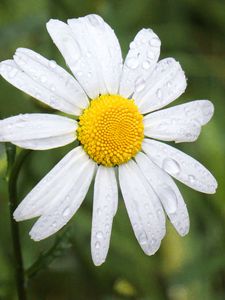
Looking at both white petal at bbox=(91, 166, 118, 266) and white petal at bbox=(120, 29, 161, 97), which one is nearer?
white petal at bbox=(91, 166, 118, 266)

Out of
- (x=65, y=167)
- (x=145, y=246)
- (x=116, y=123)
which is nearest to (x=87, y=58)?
(x=116, y=123)

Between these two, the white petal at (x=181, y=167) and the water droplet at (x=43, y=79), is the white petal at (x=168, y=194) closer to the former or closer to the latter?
the white petal at (x=181, y=167)

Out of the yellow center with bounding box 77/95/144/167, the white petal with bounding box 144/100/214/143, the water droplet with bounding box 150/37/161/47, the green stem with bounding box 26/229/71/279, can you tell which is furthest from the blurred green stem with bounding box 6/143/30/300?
the water droplet with bounding box 150/37/161/47

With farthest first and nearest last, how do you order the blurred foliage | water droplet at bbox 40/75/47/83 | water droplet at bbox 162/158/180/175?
the blurred foliage
water droplet at bbox 162/158/180/175
water droplet at bbox 40/75/47/83

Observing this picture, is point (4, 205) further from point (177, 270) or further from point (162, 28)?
point (162, 28)

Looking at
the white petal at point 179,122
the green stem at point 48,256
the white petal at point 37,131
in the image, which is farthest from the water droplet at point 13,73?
the green stem at point 48,256

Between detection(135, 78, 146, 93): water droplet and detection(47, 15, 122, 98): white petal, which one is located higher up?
detection(47, 15, 122, 98): white petal

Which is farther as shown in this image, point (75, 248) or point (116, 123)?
point (75, 248)

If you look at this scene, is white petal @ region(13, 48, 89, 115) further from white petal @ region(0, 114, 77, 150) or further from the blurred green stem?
the blurred green stem
